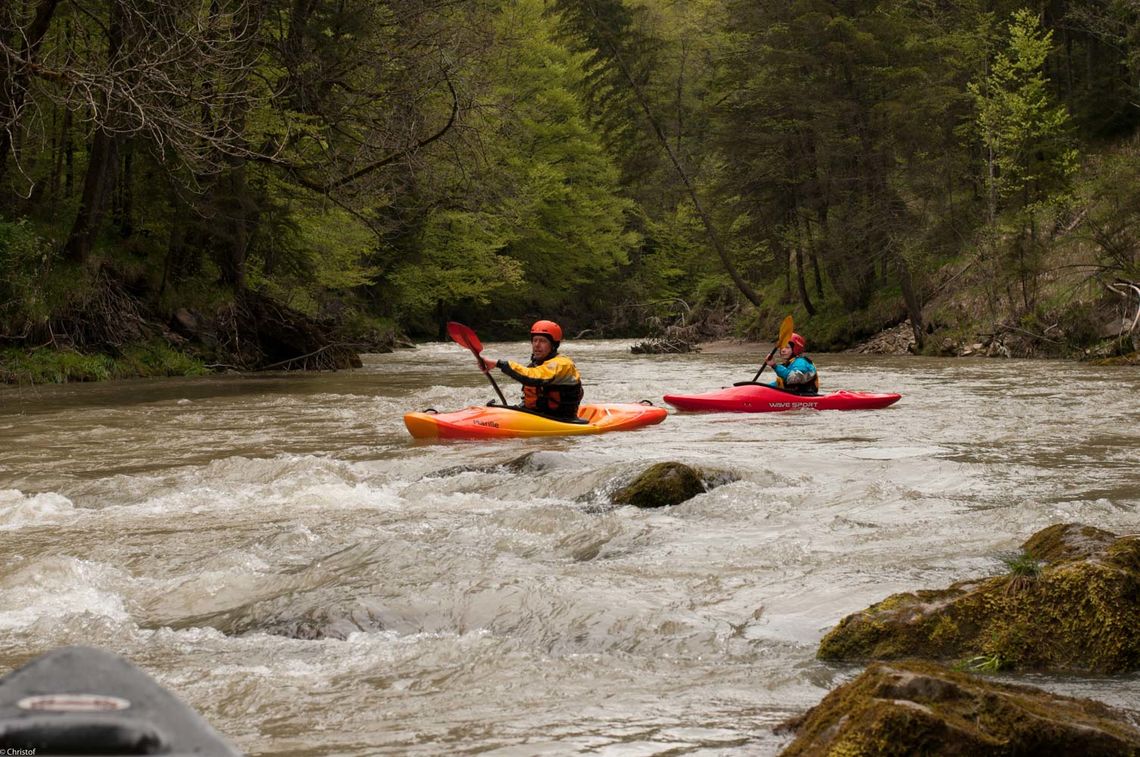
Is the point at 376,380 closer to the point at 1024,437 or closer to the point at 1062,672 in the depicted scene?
the point at 1024,437

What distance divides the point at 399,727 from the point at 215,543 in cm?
311

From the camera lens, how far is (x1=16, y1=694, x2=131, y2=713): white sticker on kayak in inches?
46.4

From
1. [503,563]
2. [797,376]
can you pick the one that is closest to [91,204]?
[797,376]

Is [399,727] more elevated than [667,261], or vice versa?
[667,261]

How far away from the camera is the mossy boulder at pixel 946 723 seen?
2.64 m

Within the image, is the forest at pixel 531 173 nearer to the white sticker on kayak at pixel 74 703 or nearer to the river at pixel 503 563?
the river at pixel 503 563

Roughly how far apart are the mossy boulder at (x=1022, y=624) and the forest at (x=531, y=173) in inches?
312

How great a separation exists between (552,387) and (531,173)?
83.6 feet

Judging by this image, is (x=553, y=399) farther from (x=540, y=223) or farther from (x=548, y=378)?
(x=540, y=223)

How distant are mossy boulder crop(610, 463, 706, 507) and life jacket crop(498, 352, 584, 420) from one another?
4187 millimetres

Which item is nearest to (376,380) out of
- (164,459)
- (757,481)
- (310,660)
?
(164,459)

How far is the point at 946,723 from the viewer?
2.64 metres

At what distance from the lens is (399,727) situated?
3348 mm

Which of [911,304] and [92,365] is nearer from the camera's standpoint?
[92,365]
